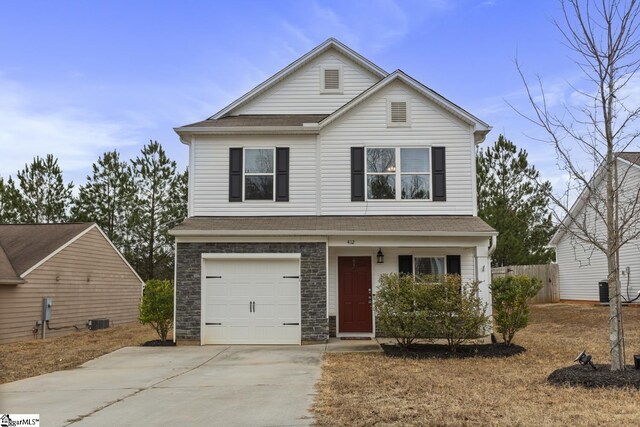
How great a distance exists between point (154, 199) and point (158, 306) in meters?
15.4

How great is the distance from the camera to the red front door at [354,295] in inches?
575

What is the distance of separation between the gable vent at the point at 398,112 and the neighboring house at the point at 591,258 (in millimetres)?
6412

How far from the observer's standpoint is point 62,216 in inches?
1141

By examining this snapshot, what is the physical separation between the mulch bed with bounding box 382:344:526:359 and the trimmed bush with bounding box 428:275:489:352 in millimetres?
284

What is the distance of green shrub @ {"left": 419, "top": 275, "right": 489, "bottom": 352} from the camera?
11.8 meters

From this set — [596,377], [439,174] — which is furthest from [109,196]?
[596,377]

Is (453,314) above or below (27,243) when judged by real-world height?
below

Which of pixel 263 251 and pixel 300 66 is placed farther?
pixel 300 66

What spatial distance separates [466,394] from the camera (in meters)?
7.55

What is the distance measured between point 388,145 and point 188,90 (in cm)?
850

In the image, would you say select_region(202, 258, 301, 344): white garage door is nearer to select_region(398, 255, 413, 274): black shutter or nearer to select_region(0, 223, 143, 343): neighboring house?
select_region(398, 255, 413, 274): black shutter

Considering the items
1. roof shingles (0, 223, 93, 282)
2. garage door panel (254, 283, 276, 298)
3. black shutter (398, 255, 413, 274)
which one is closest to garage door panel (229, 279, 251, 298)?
garage door panel (254, 283, 276, 298)

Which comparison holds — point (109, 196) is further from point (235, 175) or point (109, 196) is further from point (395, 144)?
point (395, 144)

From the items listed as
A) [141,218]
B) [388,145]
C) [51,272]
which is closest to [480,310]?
[388,145]
